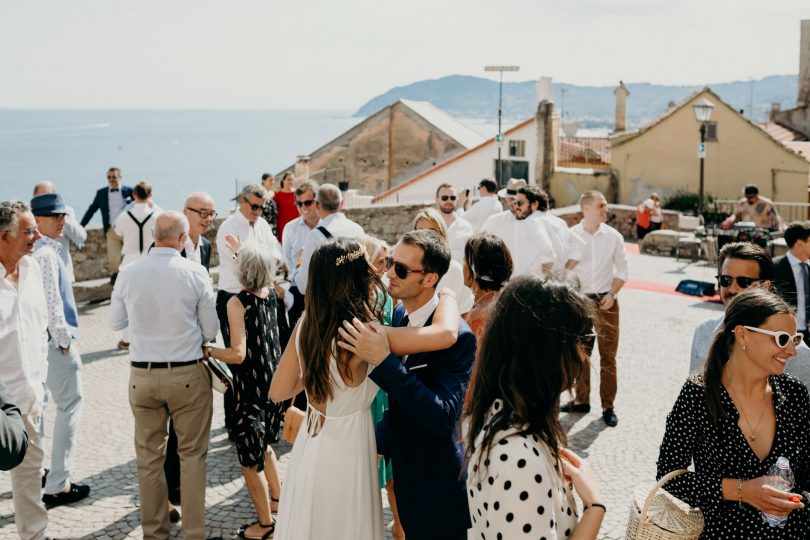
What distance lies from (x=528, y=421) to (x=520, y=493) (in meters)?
0.22

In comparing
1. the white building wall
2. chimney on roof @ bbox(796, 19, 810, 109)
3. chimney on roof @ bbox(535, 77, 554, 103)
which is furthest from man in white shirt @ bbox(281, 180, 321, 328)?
chimney on roof @ bbox(796, 19, 810, 109)

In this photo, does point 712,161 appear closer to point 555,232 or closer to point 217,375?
point 555,232

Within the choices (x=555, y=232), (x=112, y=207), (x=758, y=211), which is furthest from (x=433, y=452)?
(x=758, y=211)

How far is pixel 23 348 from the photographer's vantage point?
457 centimetres

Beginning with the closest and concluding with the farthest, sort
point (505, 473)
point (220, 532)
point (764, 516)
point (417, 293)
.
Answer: point (505, 473), point (764, 516), point (417, 293), point (220, 532)

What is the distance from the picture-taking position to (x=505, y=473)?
2.27 metres

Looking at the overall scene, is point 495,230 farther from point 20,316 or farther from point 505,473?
point 505,473

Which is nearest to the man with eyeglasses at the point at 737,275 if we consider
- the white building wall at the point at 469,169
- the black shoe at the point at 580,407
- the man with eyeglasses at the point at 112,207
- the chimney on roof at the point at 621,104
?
the black shoe at the point at 580,407

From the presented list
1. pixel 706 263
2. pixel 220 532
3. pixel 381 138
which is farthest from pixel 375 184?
pixel 220 532

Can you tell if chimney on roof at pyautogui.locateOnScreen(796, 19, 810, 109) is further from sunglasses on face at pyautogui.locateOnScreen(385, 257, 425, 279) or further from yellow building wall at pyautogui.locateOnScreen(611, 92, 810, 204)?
sunglasses on face at pyautogui.locateOnScreen(385, 257, 425, 279)

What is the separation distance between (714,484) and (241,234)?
202 inches

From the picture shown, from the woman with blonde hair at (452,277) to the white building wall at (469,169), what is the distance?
27.5m

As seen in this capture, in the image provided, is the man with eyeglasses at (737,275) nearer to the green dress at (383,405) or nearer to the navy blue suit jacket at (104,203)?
the green dress at (383,405)

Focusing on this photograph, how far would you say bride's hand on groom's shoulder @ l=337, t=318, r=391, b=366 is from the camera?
2895 millimetres
